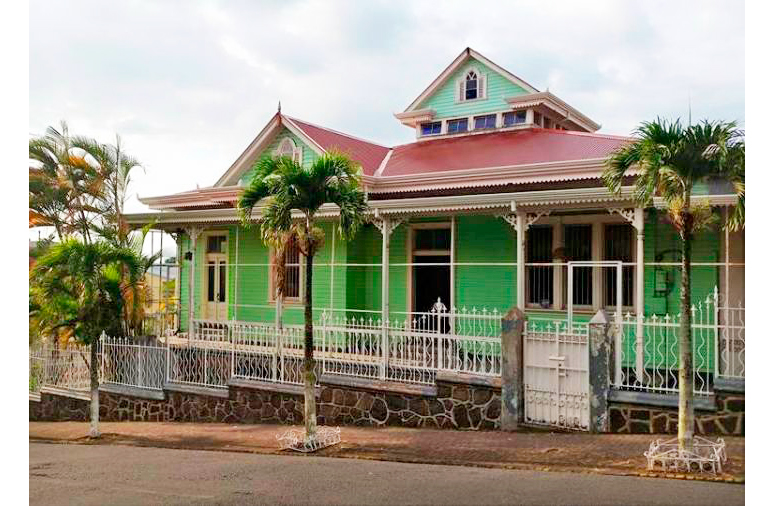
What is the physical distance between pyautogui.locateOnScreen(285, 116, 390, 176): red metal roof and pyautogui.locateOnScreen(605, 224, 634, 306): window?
589 cm

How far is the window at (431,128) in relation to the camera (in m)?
19.3

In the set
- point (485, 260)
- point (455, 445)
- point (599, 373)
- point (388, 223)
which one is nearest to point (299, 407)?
point (455, 445)

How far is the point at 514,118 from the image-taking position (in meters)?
18.1

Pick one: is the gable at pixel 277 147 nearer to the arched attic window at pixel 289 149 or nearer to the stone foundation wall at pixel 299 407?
the arched attic window at pixel 289 149

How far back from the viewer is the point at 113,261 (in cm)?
1281

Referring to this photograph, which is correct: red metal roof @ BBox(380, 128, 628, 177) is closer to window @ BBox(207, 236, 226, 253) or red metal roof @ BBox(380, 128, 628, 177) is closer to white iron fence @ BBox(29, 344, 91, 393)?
window @ BBox(207, 236, 226, 253)

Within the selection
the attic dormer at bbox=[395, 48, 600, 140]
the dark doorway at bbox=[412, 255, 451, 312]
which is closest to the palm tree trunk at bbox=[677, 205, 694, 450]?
the dark doorway at bbox=[412, 255, 451, 312]

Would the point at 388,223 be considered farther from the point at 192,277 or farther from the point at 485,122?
the point at 485,122

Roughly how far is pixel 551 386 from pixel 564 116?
34.6 feet

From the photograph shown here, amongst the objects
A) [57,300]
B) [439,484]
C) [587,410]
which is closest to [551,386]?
[587,410]

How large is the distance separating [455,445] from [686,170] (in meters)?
4.60

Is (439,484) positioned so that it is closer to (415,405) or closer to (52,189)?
(415,405)

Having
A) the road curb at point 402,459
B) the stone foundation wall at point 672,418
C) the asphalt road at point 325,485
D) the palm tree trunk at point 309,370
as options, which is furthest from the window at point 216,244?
the stone foundation wall at point 672,418

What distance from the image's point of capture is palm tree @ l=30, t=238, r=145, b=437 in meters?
12.3
